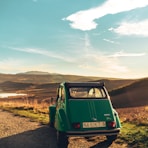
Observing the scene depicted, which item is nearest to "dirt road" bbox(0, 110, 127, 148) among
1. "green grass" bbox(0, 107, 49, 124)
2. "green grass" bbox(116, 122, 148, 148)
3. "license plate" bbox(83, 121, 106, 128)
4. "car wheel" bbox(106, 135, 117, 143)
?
"car wheel" bbox(106, 135, 117, 143)

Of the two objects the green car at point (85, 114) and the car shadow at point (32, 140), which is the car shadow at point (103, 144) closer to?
the green car at point (85, 114)

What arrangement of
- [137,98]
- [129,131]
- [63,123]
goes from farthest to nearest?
[137,98] < [129,131] < [63,123]

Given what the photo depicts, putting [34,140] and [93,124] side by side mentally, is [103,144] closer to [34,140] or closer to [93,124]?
[93,124]

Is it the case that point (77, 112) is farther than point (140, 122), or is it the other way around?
point (140, 122)

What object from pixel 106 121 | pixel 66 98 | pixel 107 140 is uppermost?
pixel 66 98

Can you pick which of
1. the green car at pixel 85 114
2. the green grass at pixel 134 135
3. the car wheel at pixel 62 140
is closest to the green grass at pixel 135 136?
the green grass at pixel 134 135

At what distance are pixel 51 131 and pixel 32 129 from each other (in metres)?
1.15

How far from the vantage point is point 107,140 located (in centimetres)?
1089

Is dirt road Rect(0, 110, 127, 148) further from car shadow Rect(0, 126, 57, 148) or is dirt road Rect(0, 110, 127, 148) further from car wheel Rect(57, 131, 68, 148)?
car wheel Rect(57, 131, 68, 148)

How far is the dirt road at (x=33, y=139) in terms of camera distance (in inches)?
417

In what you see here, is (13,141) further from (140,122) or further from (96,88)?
(140,122)

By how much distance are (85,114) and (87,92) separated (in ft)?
3.84

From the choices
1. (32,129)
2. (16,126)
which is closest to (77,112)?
(32,129)

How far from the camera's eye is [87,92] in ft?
36.1
